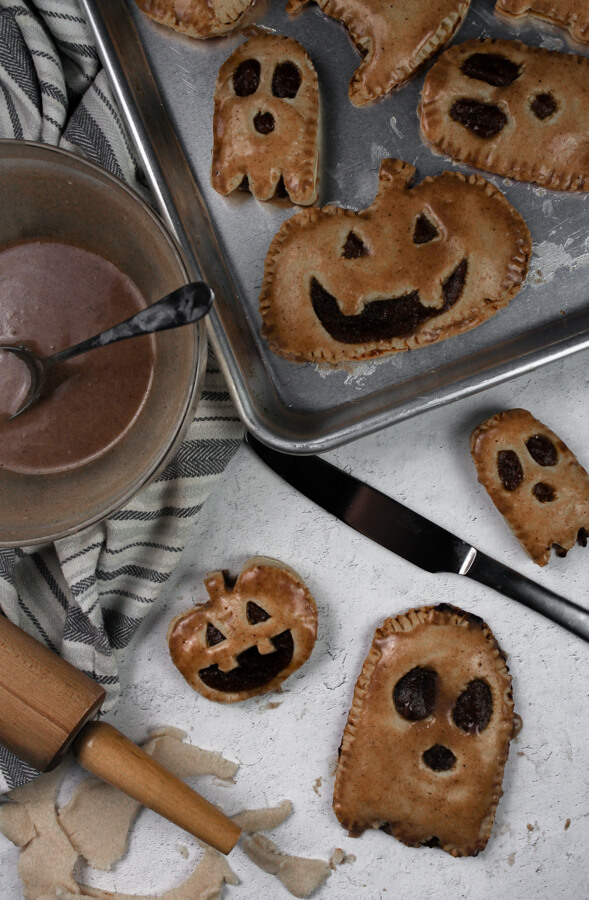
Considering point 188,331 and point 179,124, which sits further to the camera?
point 179,124

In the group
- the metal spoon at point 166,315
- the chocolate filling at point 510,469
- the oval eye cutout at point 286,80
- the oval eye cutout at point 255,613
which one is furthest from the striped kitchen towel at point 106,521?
the chocolate filling at point 510,469

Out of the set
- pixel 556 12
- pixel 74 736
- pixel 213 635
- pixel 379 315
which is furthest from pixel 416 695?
pixel 556 12

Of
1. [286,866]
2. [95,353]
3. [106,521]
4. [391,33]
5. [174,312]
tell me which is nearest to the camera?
[174,312]

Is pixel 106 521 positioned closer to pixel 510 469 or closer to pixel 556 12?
pixel 510 469

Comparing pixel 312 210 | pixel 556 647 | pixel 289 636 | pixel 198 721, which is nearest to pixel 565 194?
pixel 312 210

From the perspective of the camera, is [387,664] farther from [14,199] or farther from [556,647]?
[14,199]

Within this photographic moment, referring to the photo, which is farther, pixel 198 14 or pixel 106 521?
pixel 106 521

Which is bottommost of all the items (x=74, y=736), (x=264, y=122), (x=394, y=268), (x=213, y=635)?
(x=74, y=736)
